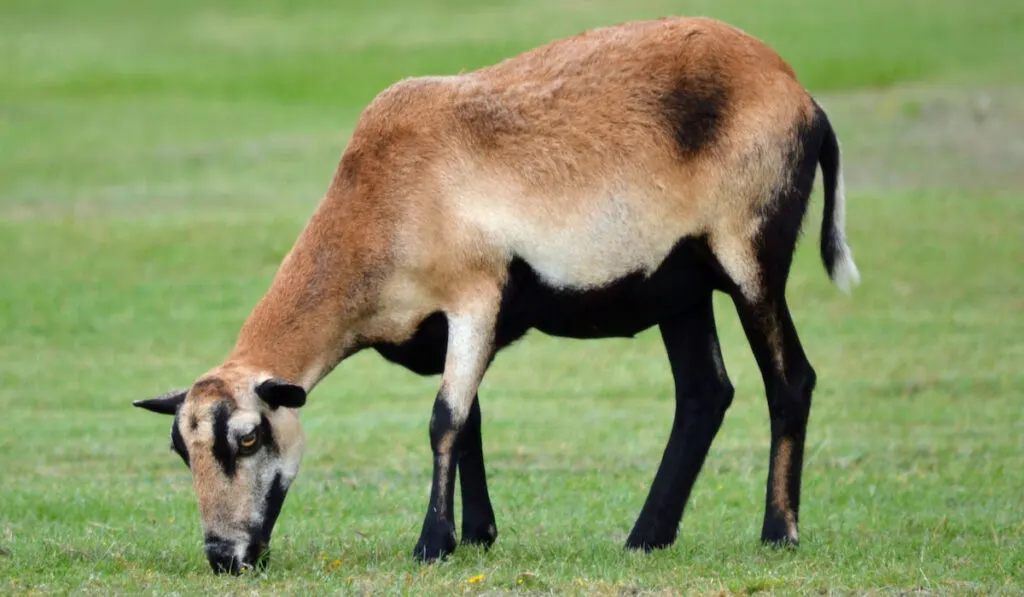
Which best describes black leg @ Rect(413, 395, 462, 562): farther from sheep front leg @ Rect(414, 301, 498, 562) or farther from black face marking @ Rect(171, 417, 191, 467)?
black face marking @ Rect(171, 417, 191, 467)

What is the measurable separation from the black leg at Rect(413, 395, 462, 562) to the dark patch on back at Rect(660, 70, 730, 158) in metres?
1.93

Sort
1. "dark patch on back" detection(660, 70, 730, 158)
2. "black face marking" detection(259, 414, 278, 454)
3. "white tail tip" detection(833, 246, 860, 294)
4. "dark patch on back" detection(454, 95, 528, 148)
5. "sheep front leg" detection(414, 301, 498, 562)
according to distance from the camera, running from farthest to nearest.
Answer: "white tail tip" detection(833, 246, 860, 294) < "dark patch on back" detection(660, 70, 730, 158) < "dark patch on back" detection(454, 95, 528, 148) < "sheep front leg" detection(414, 301, 498, 562) < "black face marking" detection(259, 414, 278, 454)

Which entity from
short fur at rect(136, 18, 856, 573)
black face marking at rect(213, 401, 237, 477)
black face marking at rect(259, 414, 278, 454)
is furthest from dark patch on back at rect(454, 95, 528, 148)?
black face marking at rect(213, 401, 237, 477)

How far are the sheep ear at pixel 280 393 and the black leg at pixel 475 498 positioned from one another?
54.6 inches

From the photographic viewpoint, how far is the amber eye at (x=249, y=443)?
25.9 ft

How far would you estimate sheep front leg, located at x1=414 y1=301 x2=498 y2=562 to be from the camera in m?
8.30

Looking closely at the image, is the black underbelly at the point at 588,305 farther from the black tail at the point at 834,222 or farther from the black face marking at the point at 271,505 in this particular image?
the black face marking at the point at 271,505

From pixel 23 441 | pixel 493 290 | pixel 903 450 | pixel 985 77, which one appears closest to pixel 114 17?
pixel 985 77

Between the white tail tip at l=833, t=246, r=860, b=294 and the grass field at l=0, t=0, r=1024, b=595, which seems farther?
the white tail tip at l=833, t=246, r=860, b=294

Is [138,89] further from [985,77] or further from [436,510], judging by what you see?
[436,510]

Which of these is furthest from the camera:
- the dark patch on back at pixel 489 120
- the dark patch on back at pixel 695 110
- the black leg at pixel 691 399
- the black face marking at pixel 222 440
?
the black leg at pixel 691 399

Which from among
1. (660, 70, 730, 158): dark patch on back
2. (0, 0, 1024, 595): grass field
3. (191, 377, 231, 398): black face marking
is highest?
(660, 70, 730, 158): dark patch on back

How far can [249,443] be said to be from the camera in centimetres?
791

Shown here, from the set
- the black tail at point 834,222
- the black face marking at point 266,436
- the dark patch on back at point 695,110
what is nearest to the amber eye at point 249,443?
the black face marking at point 266,436
